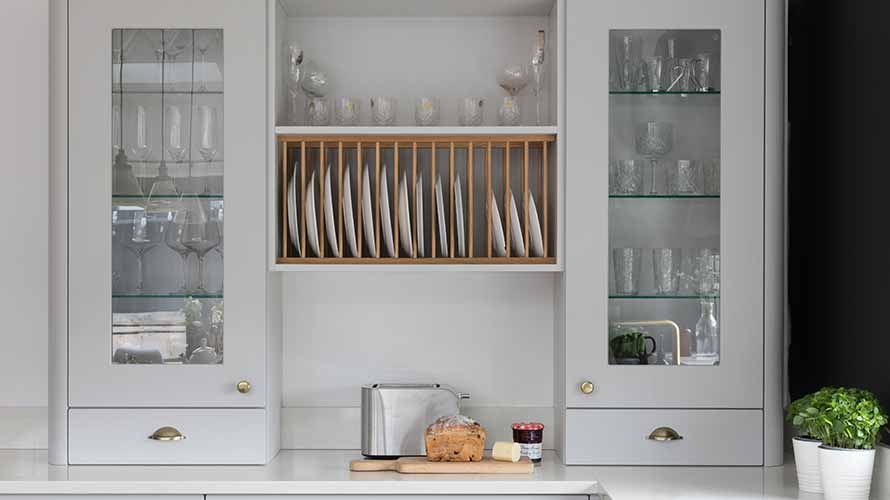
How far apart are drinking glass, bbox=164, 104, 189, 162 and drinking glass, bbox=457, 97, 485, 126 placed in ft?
2.28

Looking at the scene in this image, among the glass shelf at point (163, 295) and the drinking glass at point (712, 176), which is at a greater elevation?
the drinking glass at point (712, 176)

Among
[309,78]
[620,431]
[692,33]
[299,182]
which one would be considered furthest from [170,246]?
[692,33]

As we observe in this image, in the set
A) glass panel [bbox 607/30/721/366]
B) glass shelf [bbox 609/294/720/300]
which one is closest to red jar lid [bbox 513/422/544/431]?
glass panel [bbox 607/30/721/366]

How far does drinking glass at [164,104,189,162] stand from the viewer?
2.48m

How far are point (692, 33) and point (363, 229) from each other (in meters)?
0.96

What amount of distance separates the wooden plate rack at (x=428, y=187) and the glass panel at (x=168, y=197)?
7.7 inches

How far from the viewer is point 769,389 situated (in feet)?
8.06

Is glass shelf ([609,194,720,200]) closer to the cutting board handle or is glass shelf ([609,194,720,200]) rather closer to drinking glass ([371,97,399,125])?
drinking glass ([371,97,399,125])

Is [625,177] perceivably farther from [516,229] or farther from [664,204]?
[516,229]

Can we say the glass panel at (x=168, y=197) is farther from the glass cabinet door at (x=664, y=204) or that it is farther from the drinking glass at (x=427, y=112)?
the glass cabinet door at (x=664, y=204)

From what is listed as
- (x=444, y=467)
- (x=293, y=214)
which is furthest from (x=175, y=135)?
(x=444, y=467)

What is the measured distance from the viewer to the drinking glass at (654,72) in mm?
2490

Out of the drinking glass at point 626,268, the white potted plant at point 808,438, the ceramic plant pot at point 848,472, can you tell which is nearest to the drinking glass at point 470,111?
the drinking glass at point 626,268

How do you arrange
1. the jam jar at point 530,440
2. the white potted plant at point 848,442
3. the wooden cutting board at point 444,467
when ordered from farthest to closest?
the jam jar at point 530,440 → the wooden cutting board at point 444,467 → the white potted plant at point 848,442
